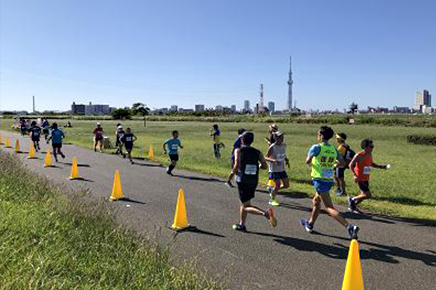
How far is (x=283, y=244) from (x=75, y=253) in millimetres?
3364

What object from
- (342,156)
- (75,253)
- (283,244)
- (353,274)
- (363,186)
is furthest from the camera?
(342,156)

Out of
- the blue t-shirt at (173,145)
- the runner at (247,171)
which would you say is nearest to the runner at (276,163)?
the runner at (247,171)

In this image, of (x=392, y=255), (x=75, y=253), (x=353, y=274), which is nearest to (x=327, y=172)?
(x=392, y=255)

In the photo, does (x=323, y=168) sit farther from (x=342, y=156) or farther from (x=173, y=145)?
(x=173, y=145)

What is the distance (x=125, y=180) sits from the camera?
12.1 metres

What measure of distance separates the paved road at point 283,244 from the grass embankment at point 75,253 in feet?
1.84

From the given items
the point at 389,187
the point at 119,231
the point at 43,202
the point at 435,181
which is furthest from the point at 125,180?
the point at 435,181

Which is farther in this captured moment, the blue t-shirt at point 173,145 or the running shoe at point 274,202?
the blue t-shirt at point 173,145

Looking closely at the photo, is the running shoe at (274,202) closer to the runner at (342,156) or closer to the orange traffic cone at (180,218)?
the runner at (342,156)

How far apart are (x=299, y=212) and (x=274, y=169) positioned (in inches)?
50.3

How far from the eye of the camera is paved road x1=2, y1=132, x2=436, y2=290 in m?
4.77

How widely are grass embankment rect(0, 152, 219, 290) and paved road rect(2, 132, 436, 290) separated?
22.1 inches

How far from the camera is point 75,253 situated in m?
3.99

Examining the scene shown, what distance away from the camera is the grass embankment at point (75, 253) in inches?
132
